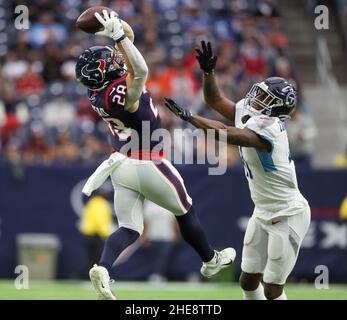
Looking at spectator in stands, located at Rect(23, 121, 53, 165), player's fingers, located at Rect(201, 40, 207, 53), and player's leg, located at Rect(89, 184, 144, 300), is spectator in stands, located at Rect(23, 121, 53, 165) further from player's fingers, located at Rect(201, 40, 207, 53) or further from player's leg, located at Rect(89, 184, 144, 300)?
player's fingers, located at Rect(201, 40, 207, 53)

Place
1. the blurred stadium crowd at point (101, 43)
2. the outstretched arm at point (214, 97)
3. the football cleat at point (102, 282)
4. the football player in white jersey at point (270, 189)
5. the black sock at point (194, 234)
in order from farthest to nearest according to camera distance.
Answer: the blurred stadium crowd at point (101, 43), the outstretched arm at point (214, 97), the black sock at point (194, 234), the football player in white jersey at point (270, 189), the football cleat at point (102, 282)

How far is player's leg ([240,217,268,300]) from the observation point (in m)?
7.90

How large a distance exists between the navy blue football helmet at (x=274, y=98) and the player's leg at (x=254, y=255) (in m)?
0.90

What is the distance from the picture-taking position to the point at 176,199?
7973mm

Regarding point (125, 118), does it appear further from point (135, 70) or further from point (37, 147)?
point (37, 147)

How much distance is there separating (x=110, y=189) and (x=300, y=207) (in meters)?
6.55

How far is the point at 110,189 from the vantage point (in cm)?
1409

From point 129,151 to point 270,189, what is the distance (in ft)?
3.99

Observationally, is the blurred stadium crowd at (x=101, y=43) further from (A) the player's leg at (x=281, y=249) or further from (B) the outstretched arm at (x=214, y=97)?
(A) the player's leg at (x=281, y=249)

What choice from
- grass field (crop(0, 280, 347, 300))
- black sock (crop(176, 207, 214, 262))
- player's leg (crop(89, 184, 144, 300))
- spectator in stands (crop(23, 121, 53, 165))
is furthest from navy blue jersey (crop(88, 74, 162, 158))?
spectator in stands (crop(23, 121, 53, 165))

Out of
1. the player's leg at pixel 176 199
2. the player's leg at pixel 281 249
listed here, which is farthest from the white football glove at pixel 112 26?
the player's leg at pixel 281 249

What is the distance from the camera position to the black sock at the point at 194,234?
8.03 m

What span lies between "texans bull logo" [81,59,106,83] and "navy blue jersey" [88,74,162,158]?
13 cm
